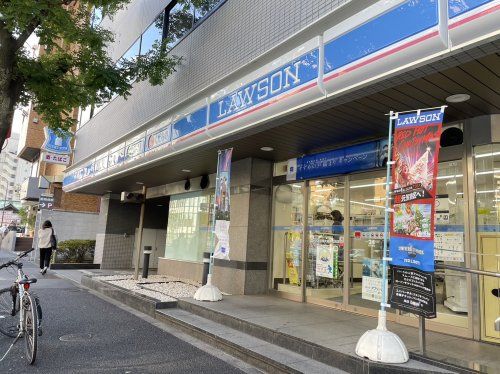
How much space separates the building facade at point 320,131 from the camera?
178 inches

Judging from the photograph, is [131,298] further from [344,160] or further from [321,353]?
[344,160]

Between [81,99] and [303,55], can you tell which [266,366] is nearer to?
[303,55]

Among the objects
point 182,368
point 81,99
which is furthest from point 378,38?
point 81,99

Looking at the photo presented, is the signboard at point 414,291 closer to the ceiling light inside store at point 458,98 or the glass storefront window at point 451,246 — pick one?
the glass storefront window at point 451,246

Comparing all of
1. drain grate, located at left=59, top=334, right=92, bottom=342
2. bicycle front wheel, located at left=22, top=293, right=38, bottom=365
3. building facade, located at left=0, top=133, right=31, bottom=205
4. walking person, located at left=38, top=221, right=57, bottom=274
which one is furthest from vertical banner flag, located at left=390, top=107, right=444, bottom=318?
building facade, located at left=0, top=133, right=31, bottom=205

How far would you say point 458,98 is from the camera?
17.4ft

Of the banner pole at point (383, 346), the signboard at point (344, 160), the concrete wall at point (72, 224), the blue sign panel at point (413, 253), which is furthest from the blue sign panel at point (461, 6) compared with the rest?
the concrete wall at point (72, 224)

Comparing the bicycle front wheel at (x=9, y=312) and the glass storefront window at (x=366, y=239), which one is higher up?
the glass storefront window at (x=366, y=239)

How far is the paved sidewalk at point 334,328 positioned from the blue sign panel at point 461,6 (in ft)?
11.8

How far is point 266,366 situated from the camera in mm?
5039

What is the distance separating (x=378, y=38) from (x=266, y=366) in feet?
13.7

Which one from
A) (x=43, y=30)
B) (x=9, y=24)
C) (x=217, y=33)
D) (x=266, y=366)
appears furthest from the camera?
(x=217, y=33)

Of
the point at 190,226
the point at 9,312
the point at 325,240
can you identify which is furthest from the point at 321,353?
the point at 190,226

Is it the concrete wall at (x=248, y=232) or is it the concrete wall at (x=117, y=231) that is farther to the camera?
the concrete wall at (x=117, y=231)
